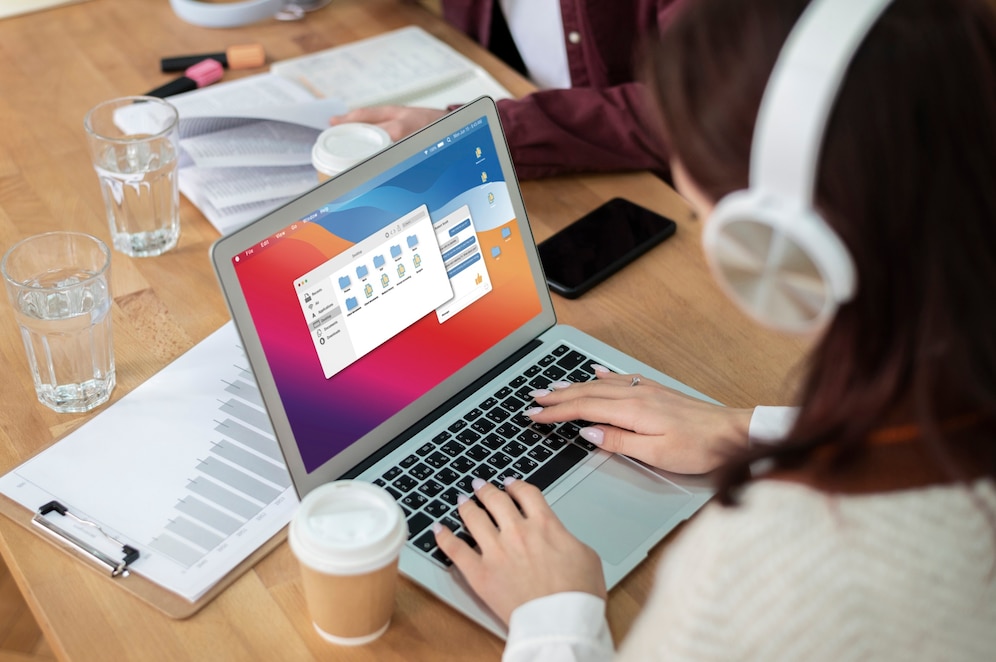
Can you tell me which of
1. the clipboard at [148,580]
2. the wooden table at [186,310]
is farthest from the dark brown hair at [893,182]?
the clipboard at [148,580]

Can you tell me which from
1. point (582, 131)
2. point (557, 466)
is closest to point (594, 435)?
point (557, 466)

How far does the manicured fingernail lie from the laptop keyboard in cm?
1

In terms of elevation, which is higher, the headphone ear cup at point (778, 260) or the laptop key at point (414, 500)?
the headphone ear cup at point (778, 260)

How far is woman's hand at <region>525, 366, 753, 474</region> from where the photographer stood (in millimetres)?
952

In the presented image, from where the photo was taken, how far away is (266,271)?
864mm

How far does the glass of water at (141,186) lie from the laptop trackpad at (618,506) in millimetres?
636

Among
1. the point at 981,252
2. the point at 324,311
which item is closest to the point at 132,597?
the point at 324,311

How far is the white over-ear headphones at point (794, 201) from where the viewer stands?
55cm

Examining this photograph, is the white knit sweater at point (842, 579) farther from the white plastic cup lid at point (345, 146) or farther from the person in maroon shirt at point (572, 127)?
the person in maroon shirt at point (572, 127)

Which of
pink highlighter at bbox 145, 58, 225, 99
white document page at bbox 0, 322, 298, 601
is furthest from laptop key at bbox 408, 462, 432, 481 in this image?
pink highlighter at bbox 145, 58, 225, 99

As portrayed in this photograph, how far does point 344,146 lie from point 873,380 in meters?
0.75

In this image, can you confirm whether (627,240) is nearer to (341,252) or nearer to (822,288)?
(341,252)

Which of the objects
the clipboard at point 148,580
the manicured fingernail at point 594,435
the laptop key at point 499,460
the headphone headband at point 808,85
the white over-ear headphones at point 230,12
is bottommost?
the manicured fingernail at point 594,435

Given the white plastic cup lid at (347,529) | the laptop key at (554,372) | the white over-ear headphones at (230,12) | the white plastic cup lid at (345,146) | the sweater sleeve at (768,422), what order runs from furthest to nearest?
1. the white over-ear headphones at (230,12)
2. the white plastic cup lid at (345,146)
3. the laptop key at (554,372)
4. the sweater sleeve at (768,422)
5. the white plastic cup lid at (347,529)
